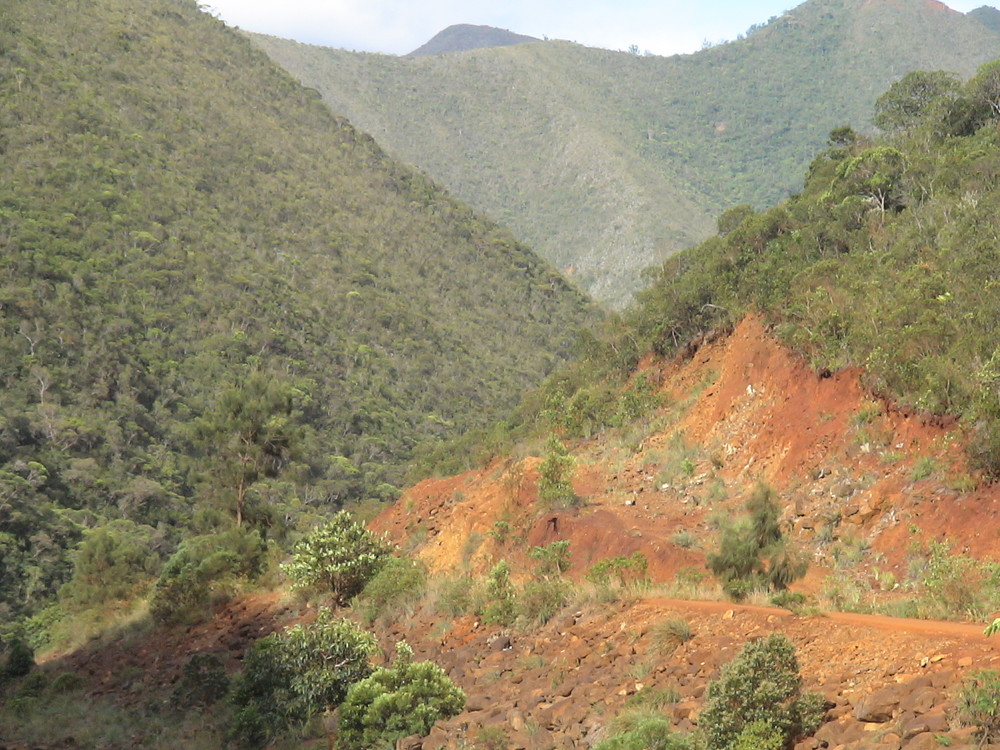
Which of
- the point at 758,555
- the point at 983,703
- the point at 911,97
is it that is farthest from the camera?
the point at 911,97

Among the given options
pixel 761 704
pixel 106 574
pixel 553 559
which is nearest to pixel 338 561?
pixel 553 559

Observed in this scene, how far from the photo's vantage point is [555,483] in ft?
62.2

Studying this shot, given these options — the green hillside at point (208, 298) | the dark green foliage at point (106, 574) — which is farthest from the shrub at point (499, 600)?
the dark green foliage at point (106, 574)

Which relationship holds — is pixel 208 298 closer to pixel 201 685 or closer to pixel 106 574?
pixel 106 574

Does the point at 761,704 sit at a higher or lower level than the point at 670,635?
higher

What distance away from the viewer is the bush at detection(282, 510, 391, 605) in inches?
702

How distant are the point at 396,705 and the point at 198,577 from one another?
11.7 meters

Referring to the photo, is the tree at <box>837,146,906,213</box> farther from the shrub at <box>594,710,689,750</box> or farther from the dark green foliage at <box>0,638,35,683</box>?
the dark green foliage at <box>0,638,35,683</box>

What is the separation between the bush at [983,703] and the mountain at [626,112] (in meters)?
104

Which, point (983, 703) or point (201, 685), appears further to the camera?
point (201, 685)

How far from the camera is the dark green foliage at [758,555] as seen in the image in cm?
1236

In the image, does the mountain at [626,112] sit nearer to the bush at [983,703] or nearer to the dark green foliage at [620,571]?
the dark green foliage at [620,571]

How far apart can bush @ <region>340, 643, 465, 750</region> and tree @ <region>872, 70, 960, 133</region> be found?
35993 millimetres

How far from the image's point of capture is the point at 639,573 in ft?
46.9
